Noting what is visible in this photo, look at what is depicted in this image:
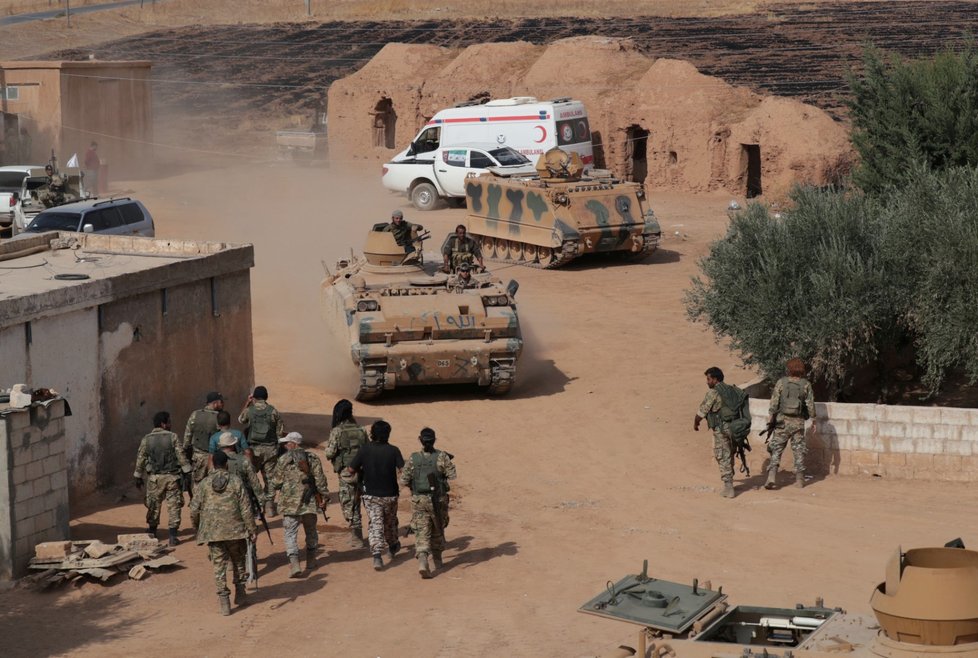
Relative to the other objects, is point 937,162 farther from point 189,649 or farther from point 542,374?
point 189,649

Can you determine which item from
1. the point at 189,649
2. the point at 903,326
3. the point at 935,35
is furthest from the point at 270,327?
the point at 935,35

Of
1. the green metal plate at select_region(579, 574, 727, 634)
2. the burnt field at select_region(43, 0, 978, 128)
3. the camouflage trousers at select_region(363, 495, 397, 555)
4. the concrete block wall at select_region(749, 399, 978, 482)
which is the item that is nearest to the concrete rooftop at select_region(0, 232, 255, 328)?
the camouflage trousers at select_region(363, 495, 397, 555)

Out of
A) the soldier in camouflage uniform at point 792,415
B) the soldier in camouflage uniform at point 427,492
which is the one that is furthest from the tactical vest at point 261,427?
the soldier in camouflage uniform at point 792,415

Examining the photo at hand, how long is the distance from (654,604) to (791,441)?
6955 millimetres

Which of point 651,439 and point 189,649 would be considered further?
point 651,439

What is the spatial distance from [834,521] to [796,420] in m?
1.43

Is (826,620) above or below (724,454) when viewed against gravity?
above

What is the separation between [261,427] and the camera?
14.5 meters

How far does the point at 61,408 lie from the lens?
44.2ft

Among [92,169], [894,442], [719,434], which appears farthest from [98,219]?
[894,442]

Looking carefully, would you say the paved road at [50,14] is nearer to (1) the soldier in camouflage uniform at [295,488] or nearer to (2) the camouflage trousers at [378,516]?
(1) the soldier in camouflage uniform at [295,488]

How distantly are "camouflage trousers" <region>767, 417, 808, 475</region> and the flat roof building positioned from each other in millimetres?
6230

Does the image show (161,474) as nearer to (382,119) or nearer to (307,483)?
(307,483)

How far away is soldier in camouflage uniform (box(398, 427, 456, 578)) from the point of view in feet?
41.7
